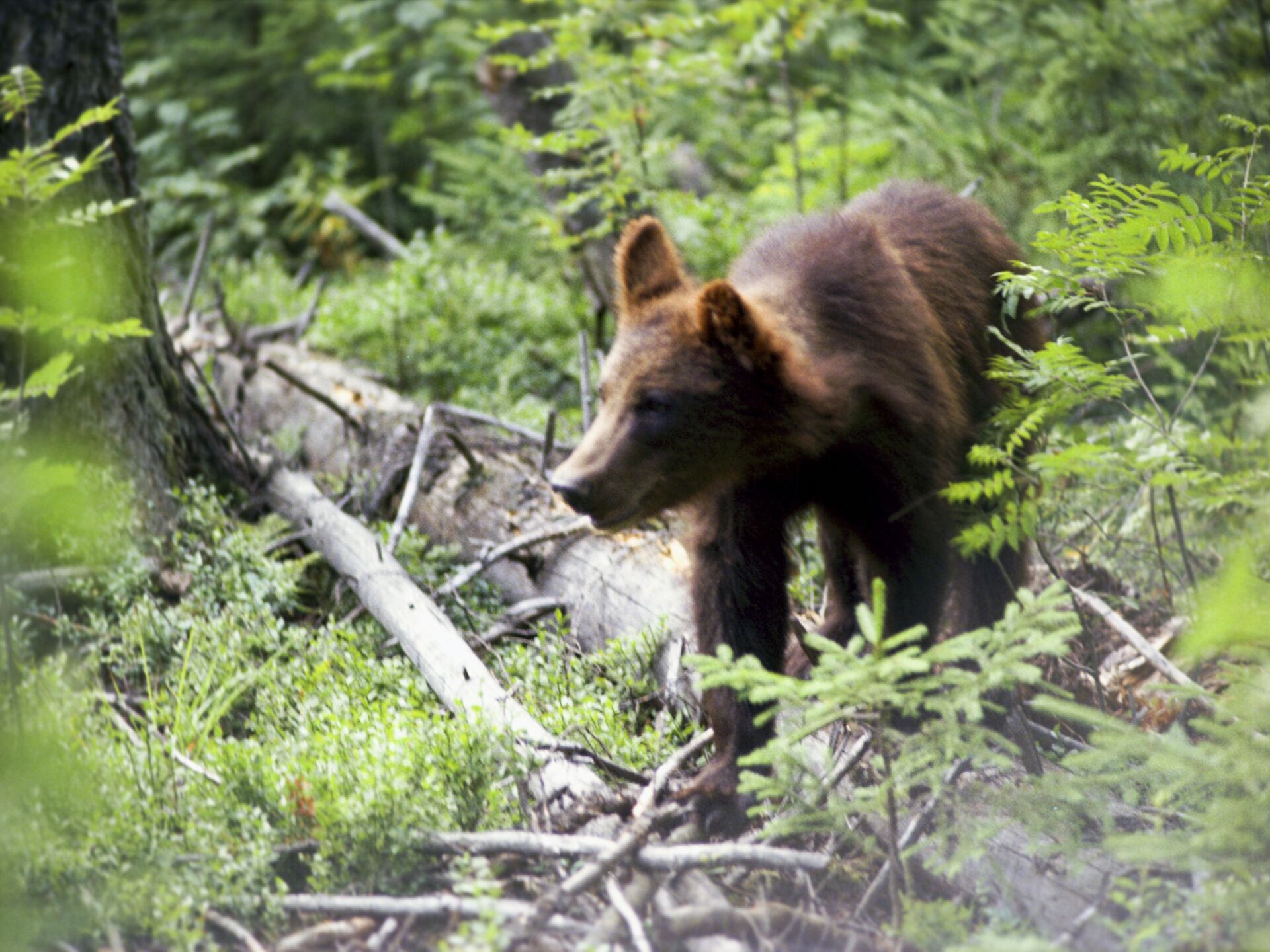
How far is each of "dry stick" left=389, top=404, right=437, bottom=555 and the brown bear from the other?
1.51m

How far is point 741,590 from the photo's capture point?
3541mm

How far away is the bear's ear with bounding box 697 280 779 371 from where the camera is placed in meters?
3.17

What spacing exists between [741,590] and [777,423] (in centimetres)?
60

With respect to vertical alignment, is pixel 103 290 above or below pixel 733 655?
above

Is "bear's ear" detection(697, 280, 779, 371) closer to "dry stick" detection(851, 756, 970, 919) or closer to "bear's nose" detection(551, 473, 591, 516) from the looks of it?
"bear's nose" detection(551, 473, 591, 516)

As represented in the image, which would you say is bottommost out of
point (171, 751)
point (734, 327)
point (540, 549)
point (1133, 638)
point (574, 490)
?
point (540, 549)

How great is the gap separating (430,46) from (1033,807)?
35.5 feet

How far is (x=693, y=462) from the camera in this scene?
3.46 m

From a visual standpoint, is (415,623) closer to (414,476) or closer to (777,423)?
(414,476)

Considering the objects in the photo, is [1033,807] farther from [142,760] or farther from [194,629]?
[194,629]

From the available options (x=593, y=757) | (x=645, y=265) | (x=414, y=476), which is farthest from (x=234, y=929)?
(x=414, y=476)

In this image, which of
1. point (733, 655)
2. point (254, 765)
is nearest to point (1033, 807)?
point (733, 655)

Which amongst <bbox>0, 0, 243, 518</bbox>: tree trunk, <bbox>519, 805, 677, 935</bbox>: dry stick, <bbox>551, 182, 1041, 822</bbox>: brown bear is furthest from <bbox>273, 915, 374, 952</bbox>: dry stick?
<bbox>0, 0, 243, 518</bbox>: tree trunk

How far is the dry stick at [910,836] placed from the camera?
8.75 ft
